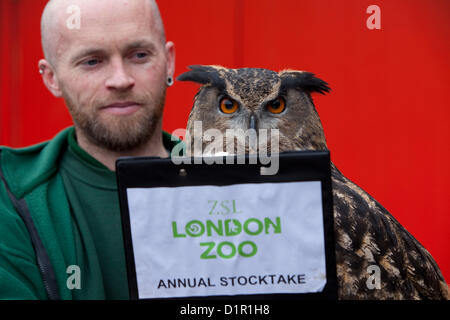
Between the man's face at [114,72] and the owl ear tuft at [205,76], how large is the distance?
9 cm

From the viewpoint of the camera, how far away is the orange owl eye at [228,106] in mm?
1227

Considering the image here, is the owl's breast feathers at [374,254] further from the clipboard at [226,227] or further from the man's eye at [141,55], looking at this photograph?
the man's eye at [141,55]

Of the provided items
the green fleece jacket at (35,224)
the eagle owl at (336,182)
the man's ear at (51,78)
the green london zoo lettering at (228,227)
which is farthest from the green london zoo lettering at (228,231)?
the man's ear at (51,78)

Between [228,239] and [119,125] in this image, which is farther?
[119,125]

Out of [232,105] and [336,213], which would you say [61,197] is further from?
[336,213]

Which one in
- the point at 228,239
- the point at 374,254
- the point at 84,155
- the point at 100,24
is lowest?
the point at 374,254

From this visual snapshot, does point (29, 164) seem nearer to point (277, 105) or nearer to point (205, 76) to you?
point (205, 76)

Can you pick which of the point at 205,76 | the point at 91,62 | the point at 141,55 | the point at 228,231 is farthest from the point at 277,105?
the point at 228,231

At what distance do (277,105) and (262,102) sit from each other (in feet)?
0.18

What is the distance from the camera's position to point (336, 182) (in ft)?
3.47

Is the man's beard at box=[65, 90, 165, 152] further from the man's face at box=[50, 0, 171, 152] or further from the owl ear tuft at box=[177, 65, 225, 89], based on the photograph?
the owl ear tuft at box=[177, 65, 225, 89]

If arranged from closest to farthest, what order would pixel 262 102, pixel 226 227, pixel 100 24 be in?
1. pixel 226 227
2. pixel 100 24
3. pixel 262 102

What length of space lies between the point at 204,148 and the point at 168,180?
0.59 meters
